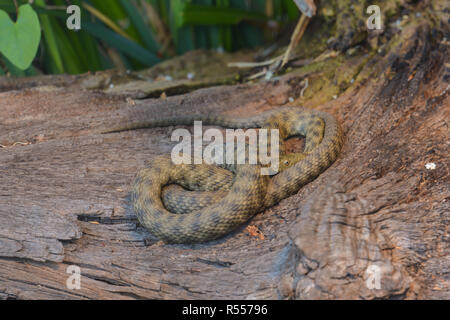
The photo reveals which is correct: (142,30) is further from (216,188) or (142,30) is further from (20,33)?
(216,188)

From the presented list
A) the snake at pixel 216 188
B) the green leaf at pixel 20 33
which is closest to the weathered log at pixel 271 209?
the snake at pixel 216 188

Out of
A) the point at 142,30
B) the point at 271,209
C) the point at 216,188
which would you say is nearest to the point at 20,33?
the point at 142,30

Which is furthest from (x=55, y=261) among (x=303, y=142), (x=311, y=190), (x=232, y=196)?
(x=303, y=142)

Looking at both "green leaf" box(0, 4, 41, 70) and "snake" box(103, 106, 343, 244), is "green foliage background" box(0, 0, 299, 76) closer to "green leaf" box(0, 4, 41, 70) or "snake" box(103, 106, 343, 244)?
"green leaf" box(0, 4, 41, 70)

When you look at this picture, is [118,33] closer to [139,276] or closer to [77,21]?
[77,21]

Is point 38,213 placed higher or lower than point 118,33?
lower

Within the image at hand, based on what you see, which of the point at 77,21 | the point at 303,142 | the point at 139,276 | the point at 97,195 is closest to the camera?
the point at 139,276
